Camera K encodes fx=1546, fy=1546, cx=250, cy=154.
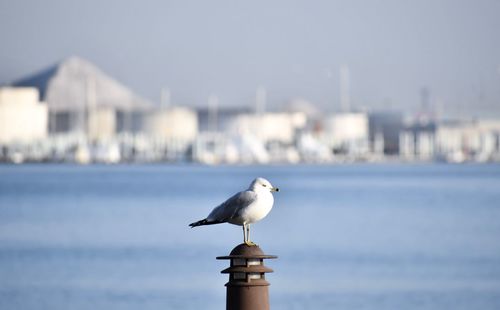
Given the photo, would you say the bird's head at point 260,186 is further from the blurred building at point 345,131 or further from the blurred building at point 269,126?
the blurred building at point 345,131

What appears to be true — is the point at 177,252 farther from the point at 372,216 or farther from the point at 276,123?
the point at 276,123

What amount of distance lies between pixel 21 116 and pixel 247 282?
430 ft

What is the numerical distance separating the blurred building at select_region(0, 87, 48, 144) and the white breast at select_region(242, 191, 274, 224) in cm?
12632

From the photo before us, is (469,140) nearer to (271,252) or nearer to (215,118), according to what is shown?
(215,118)

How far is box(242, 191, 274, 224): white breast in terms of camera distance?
9.36m

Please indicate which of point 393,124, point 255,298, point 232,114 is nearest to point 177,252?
point 255,298

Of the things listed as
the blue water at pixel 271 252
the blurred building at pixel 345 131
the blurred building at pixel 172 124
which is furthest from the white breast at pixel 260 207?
the blurred building at pixel 345 131

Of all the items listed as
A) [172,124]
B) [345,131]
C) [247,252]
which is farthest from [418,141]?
[247,252]

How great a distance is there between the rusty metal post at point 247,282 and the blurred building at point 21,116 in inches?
4992

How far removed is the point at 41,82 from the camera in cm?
18100

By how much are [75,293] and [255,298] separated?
15025mm

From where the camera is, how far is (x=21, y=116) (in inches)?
5448

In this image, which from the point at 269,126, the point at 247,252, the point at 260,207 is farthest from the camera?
the point at 269,126

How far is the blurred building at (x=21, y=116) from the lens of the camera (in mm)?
135250
